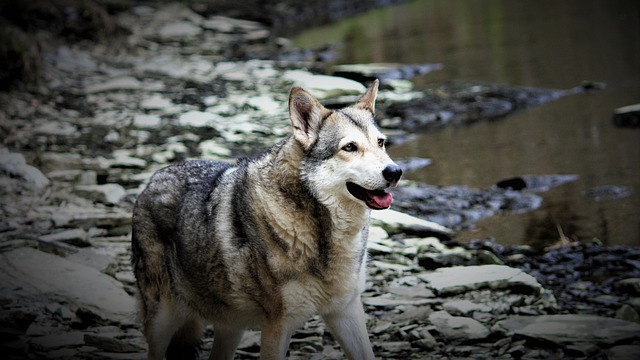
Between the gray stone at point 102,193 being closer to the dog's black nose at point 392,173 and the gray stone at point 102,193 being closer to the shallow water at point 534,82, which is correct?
the shallow water at point 534,82

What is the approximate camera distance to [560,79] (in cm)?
1762

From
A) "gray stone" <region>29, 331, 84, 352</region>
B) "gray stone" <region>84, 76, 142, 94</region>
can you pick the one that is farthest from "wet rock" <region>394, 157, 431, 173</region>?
"gray stone" <region>29, 331, 84, 352</region>

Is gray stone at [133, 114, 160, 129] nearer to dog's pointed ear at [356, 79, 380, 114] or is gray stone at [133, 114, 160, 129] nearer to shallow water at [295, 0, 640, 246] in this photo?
shallow water at [295, 0, 640, 246]

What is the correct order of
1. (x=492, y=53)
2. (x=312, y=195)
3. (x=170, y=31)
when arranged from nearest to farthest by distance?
(x=312, y=195), (x=492, y=53), (x=170, y=31)

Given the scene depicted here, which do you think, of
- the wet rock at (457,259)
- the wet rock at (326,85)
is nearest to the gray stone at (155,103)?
the wet rock at (326,85)

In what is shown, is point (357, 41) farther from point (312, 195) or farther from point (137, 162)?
point (312, 195)

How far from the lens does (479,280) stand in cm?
751

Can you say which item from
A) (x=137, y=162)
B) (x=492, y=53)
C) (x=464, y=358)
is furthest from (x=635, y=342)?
(x=492, y=53)

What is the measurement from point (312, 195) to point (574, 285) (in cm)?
372

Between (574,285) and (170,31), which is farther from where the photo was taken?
(170,31)

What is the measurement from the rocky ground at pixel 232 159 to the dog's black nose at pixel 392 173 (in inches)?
76.7

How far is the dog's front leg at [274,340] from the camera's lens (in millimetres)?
5062

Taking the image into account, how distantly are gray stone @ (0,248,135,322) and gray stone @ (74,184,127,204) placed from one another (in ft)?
6.59

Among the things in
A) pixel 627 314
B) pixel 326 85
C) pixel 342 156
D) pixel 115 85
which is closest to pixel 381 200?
pixel 342 156
